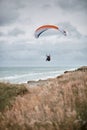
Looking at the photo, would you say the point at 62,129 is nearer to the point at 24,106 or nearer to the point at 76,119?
the point at 76,119

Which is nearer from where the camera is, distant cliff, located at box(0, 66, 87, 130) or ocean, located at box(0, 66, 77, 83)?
distant cliff, located at box(0, 66, 87, 130)

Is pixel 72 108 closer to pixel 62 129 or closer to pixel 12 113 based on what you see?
pixel 62 129

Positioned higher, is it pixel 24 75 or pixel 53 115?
pixel 24 75

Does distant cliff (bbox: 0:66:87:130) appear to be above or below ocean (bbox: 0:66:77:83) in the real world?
below

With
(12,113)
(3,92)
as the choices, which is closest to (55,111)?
(12,113)

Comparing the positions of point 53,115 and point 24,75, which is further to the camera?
point 24,75

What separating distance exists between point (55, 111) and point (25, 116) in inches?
28.3

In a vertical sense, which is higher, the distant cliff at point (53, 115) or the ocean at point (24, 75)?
the ocean at point (24, 75)

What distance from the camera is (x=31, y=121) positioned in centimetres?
596

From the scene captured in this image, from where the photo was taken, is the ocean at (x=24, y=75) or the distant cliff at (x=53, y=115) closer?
the distant cliff at (x=53, y=115)

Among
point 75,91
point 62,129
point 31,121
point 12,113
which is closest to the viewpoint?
point 62,129

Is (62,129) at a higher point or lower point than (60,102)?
lower

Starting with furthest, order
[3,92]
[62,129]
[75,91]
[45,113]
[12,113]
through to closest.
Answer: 1. [3,92]
2. [75,91]
3. [12,113]
4. [45,113]
5. [62,129]

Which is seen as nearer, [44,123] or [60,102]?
[44,123]
